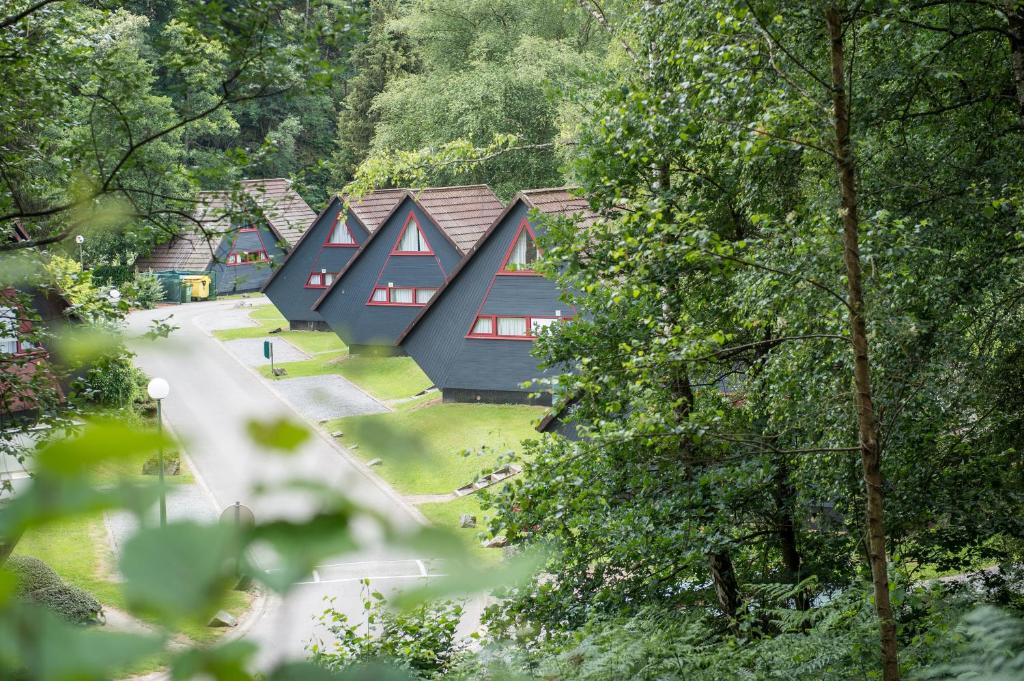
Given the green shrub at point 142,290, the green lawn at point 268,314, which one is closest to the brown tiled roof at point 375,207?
the green lawn at point 268,314

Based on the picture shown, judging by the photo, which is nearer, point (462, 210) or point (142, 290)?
point (142, 290)

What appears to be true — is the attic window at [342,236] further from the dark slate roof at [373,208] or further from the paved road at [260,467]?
the paved road at [260,467]

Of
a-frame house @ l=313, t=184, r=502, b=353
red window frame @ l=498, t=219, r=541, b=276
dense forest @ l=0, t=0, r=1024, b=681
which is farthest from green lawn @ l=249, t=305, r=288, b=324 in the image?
dense forest @ l=0, t=0, r=1024, b=681

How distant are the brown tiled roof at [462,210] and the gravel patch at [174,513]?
27560mm

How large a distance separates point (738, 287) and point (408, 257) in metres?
22.6

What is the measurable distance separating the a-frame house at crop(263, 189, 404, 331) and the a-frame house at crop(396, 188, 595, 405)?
8.94 meters

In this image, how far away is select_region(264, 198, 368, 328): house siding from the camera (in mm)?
33938

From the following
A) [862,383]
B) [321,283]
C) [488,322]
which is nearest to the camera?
[862,383]

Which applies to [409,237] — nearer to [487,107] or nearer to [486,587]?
[487,107]

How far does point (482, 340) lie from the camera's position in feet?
80.5

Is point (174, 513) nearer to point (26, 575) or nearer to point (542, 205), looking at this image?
point (26, 575)

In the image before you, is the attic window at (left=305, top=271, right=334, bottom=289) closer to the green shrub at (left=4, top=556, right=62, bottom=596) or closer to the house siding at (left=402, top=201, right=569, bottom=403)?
the house siding at (left=402, top=201, right=569, bottom=403)

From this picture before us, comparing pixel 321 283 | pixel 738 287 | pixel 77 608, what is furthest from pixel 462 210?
pixel 77 608

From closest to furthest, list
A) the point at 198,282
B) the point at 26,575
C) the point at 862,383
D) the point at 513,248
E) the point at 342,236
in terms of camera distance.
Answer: the point at 26,575 → the point at 862,383 → the point at 513,248 → the point at 342,236 → the point at 198,282
